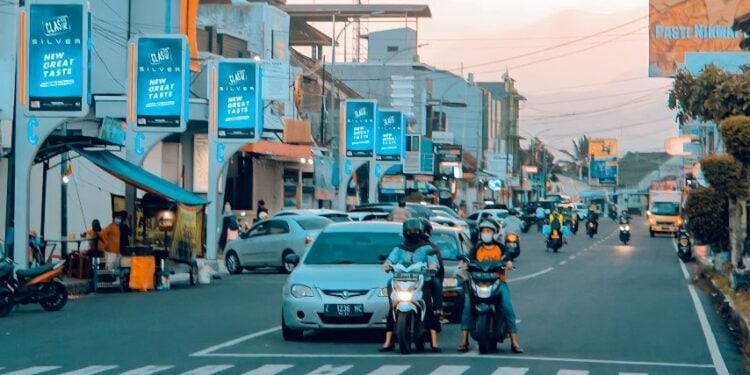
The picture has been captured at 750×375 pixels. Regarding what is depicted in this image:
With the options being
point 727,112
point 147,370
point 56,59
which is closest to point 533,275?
point 727,112

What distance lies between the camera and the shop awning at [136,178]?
30297 mm

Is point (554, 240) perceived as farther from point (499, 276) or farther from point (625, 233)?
point (499, 276)

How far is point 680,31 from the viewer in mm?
60344

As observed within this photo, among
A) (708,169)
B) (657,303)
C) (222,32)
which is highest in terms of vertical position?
(222,32)

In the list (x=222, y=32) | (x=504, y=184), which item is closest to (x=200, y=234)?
(x=222, y=32)

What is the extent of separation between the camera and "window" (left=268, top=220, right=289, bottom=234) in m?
37.1

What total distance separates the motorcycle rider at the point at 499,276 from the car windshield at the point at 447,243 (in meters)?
5.30

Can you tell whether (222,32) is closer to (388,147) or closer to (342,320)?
(388,147)

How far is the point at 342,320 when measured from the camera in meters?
16.9

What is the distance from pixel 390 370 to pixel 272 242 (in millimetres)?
23057

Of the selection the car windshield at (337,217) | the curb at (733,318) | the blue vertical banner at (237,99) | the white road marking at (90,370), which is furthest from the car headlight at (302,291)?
the blue vertical banner at (237,99)

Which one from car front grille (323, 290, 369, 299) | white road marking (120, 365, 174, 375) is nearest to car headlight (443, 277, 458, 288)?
car front grille (323, 290, 369, 299)

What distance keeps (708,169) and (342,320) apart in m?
16.7

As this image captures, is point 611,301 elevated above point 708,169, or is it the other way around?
point 708,169
